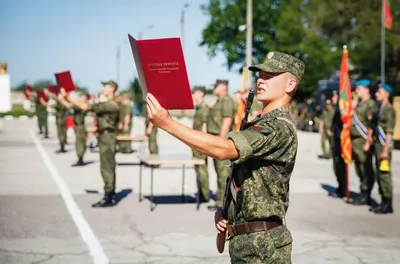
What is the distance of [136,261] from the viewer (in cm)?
634

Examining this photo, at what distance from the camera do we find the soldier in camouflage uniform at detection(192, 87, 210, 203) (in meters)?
10.1

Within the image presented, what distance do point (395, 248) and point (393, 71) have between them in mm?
42932

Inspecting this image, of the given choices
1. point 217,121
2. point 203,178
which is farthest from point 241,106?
point 203,178

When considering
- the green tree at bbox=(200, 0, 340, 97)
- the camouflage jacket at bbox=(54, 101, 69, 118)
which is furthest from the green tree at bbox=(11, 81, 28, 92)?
the camouflage jacket at bbox=(54, 101, 69, 118)

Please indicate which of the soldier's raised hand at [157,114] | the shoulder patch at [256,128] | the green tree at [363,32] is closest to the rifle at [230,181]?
the shoulder patch at [256,128]

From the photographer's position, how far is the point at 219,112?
9.72 meters

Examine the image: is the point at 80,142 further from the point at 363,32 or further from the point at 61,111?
the point at 363,32

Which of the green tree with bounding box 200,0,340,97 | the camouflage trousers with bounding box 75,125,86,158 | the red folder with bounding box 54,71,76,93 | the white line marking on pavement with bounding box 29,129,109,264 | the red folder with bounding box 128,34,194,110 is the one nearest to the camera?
the red folder with bounding box 128,34,194,110

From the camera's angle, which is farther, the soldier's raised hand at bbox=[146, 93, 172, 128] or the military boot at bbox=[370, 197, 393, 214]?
the military boot at bbox=[370, 197, 393, 214]

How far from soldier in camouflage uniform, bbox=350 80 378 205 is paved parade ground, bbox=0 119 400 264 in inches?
14.9

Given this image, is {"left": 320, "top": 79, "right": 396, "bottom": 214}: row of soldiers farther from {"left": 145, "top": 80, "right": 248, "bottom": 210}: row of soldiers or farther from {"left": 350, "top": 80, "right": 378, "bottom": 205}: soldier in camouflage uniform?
{"left": 145, "top": 80, "right": 248, "bottom": 210}: row of soldiers

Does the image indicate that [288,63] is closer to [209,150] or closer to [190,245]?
[209,150]

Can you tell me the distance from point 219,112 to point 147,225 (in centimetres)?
234

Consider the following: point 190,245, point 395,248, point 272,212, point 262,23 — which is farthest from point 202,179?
point 262,23
